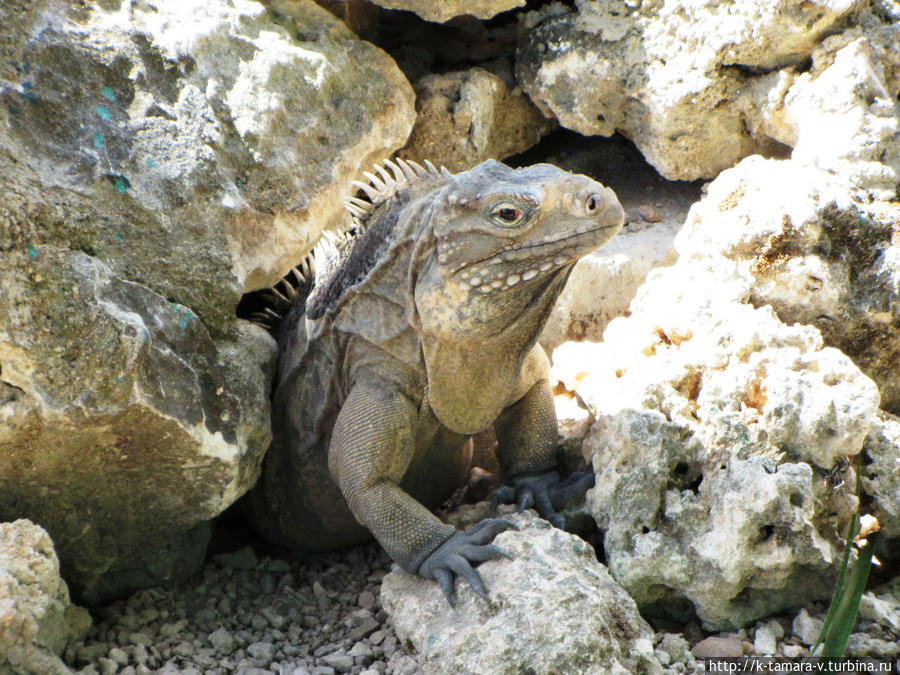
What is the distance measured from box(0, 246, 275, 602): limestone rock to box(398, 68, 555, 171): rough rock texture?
5.65 feet

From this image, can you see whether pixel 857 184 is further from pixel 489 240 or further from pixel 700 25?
pixel 489 240

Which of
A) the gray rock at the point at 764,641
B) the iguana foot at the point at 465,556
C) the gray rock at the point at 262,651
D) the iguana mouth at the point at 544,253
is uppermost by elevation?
the iguana mouth at the point at 544,253

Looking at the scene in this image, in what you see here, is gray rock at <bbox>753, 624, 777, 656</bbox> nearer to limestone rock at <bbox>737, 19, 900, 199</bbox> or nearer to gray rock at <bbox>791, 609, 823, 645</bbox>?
gray rock at <bbox>791, 609, 823, 645</bbox>

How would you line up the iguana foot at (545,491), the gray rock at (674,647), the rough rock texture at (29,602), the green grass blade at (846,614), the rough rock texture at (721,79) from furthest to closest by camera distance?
the rough rock texture at (721,79), the iguana foot at (545,491), the gray rock at (674,647), the rough rock texture at (29,602), the green grass blade at (846,614)

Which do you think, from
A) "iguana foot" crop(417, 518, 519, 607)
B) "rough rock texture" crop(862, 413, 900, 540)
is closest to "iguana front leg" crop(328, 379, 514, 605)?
"iguana foot" crop(417, 518, 519, 607)

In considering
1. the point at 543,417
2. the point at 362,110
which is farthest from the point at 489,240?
the point at 362,110

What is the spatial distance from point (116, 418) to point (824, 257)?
2.86 metres

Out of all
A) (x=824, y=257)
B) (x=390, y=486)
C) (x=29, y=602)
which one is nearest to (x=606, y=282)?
(x=824, y=257)

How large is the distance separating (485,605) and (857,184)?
8.09ft

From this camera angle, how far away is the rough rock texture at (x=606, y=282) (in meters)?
4.46

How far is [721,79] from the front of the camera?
13.8ft

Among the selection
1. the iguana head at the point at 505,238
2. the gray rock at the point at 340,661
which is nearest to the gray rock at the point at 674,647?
the gray rock at the point at 340,661

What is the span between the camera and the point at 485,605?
2791 millimetres

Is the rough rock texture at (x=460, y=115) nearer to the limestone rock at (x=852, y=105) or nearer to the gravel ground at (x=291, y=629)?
the limestone rock at (x=852, y=105)
